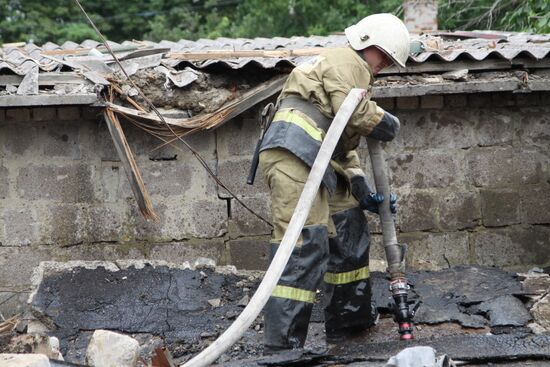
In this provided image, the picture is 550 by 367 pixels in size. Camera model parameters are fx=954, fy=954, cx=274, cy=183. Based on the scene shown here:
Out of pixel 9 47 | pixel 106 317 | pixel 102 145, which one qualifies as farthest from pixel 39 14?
pixel 106 317

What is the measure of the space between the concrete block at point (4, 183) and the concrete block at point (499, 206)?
13.0 ft

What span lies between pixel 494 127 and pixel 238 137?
2.17m

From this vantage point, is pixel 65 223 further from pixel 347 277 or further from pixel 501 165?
pixel 501 165

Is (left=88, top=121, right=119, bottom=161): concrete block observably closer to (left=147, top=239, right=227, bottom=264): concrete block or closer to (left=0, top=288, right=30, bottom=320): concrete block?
(left=147, top=239, right=227, bottom=264): concrete block

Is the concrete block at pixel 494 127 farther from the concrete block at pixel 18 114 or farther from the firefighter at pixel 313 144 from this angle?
the concrete block at pixel 18 114

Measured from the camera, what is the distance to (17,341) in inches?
218

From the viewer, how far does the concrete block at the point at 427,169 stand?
26.3 feet

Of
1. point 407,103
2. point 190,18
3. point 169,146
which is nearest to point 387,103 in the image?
point 407,103

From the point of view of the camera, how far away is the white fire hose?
15.1 ft

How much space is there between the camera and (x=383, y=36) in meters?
5.72

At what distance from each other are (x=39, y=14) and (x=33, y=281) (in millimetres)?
16233

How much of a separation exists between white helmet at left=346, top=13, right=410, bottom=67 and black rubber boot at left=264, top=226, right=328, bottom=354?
3.77ft

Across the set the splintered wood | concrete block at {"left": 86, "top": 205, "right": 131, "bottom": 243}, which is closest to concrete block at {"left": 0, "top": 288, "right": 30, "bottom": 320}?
concrete block at {"left": 86, "top": 205, "right": 131, "bottom": 243}

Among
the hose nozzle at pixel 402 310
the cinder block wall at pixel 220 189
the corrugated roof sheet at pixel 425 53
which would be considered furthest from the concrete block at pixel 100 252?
the hose nozzle at pixel 402 310
